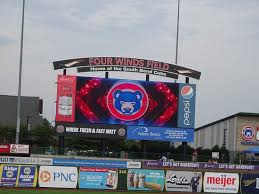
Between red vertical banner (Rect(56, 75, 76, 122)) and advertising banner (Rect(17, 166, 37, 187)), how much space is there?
46.3 feet

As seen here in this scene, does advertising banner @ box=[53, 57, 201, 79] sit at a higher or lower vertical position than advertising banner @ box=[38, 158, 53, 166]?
higher

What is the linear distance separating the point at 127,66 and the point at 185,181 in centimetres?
1511

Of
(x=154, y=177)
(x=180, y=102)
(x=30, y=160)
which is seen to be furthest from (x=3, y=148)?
(x=180, y=102)

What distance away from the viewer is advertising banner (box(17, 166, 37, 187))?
100 feet

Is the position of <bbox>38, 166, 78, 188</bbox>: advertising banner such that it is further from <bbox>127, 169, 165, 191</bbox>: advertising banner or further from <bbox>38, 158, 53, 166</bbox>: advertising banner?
<bbox>127, 169, 165, 191</bbox>: advertising banner

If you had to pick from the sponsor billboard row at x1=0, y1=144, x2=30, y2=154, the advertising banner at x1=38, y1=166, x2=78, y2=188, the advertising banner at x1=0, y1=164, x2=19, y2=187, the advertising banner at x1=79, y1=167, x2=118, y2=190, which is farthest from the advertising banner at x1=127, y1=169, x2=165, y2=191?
the sponsor billboard row at x1=0, y1=144, x2=30, y2=154

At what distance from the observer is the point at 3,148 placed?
119 ft

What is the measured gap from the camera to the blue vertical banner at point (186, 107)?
1844 inches

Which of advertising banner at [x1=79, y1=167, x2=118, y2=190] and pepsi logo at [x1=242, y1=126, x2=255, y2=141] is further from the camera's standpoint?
pepsi logo at [x1=242, y1=126, x2=255, y2=141]

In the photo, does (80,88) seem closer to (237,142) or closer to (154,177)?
(154,177)

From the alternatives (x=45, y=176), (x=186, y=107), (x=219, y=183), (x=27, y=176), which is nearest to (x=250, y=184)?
(x=219, y=183)

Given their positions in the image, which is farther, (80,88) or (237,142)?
(237,142)

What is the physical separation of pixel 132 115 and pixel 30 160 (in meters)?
15.4

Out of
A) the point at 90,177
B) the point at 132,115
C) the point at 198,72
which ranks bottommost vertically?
the point at 90,177
